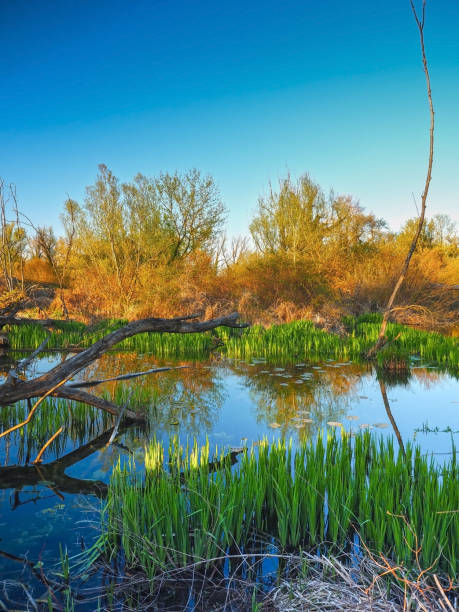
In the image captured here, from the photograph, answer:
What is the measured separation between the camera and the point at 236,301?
18812 mm

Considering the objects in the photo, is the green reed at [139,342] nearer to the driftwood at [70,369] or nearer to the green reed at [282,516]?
the driftwood at [70,369]

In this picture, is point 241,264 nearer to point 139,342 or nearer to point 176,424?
point 139,342

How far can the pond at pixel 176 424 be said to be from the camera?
10.2 ft

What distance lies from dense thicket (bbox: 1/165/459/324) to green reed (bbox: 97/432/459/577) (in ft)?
41.8

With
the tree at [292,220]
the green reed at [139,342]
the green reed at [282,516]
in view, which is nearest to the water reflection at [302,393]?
the green reed at [282,516]

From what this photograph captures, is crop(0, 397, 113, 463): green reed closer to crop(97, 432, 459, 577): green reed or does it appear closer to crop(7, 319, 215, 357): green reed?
crop(97, 432, 459, 577): green reed

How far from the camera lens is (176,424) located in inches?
228

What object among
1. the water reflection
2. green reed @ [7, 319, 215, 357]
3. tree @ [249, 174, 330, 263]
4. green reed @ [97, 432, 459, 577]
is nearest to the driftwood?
green reed @ [97, 432, 459, 577]

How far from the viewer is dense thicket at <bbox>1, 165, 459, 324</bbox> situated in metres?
18.1

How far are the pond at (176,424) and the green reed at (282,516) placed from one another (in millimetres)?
529

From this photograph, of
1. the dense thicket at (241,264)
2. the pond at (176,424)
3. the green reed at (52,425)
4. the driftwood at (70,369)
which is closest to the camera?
the pond at (176,424)

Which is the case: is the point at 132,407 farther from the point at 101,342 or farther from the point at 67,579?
the point at 67,579

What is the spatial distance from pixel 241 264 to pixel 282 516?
1814 cm

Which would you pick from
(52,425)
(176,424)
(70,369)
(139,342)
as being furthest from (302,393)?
(139,342)
